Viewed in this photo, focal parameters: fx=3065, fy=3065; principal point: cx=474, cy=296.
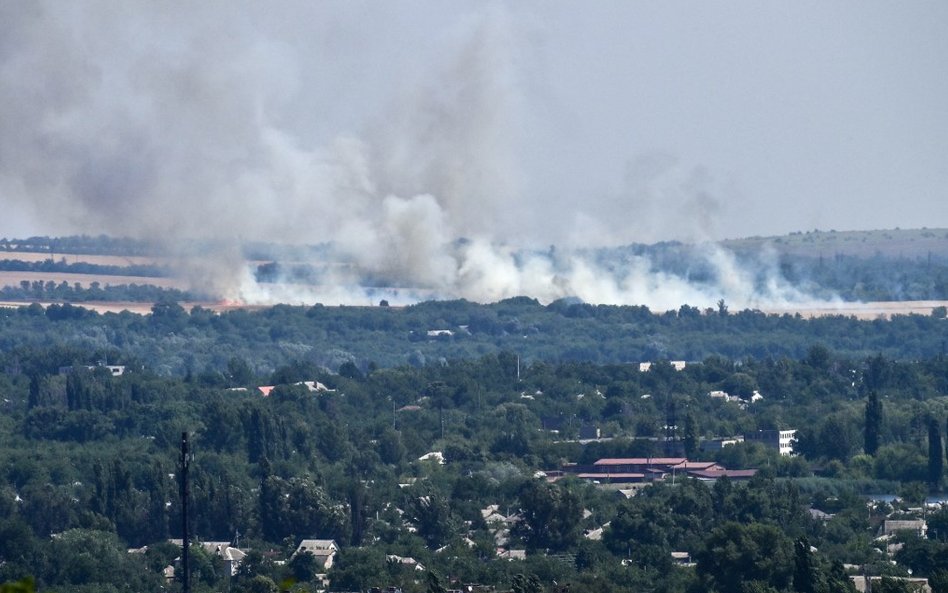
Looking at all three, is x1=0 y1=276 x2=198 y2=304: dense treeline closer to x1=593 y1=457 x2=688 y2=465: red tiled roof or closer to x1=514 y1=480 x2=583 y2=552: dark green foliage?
x1=593 y1=457 x2=688 y2=465: red tiled roof

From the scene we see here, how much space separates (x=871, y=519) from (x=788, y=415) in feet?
111

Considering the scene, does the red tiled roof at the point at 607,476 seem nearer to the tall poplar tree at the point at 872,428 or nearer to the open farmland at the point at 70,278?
the tall poplar tree at the point at 872,428

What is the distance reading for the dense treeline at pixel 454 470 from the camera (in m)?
73.1

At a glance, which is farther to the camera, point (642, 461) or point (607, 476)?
point (642, 461)

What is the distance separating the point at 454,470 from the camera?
102 metres

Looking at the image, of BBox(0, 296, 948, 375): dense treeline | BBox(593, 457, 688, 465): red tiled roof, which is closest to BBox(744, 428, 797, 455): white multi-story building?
BBox(593, 457, 688, 465): red tiled roof

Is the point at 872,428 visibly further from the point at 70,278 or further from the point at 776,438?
the point at 70,278

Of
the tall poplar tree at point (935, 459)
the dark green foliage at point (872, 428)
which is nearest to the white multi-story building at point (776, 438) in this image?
the dark green foliage at point (872, 428)

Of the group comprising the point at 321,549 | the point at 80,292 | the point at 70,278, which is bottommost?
the point at 321,549

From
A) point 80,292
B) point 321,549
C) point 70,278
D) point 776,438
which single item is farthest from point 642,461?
point 70,278

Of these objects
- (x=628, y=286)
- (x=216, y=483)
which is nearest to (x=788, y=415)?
(x=216, y=483)

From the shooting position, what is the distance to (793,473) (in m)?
99.4

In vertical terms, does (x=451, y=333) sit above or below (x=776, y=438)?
above

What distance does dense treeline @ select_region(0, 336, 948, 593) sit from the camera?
2876 inches
